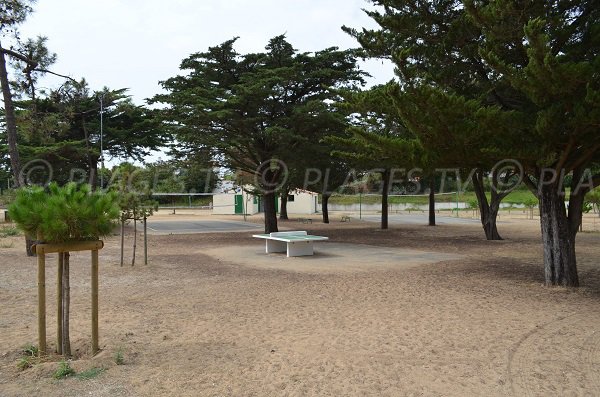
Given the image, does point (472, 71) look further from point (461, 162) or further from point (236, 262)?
point (236, 262)

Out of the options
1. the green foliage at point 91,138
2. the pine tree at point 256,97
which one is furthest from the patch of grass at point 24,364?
the green foliage at point 91,138

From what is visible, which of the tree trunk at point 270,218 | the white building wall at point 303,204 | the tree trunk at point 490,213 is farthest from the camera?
the white building wall at point 303,204

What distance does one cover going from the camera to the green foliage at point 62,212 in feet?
15.5

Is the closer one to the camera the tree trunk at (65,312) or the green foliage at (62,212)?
the green foliage at (62,212)

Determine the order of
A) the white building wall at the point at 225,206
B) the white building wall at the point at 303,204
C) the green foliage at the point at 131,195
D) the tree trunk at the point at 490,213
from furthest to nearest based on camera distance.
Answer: the white building wall at the point at 303,204 → the white building wall at the point at 225,206 → the tree trunk at the point at 490,213 → the green foliage at the point at 131,195

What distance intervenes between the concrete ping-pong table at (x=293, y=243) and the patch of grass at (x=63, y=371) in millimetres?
9597

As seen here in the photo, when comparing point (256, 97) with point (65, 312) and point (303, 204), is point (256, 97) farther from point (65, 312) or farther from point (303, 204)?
point (303, 204)

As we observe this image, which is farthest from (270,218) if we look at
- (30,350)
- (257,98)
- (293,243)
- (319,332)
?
(30,350)

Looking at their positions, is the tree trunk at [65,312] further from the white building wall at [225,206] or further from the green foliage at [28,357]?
the white building wall at [225,206]

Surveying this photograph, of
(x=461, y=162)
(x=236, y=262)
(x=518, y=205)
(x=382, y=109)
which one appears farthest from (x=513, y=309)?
(x=518, y=205)
